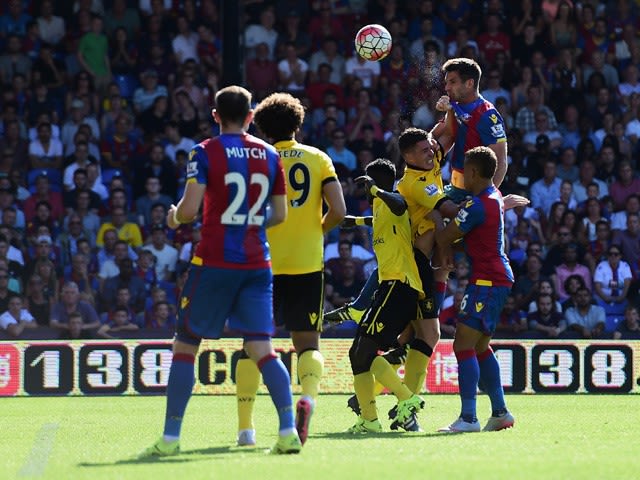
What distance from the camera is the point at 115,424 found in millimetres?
11078

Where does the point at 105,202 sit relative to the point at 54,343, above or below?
above

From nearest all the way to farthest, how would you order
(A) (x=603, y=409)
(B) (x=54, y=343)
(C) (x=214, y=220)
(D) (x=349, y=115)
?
(C) (x=214, y=220) → (A) (x=603, y=409) → (B) (x=54, y=343) → (D) (x=349, y=115)

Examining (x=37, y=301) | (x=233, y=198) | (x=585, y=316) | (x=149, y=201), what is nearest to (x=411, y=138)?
(x=233, y=198)

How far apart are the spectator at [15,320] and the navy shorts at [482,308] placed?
8.65m

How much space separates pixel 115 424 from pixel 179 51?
10.7 metres

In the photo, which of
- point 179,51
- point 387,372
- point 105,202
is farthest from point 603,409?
point 179,51

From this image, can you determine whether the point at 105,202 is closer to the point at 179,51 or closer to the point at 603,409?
the point at 179,51

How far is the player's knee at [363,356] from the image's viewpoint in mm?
10047

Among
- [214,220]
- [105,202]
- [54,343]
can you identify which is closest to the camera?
[214,220]

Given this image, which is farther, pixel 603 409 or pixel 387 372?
pixel 603 409

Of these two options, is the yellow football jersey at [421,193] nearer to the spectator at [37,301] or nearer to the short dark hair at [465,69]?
the short dark hair at [465,69]

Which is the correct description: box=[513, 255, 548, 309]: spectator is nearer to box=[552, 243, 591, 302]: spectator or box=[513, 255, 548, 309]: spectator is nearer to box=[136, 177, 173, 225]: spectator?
box=[552, 243, 591, 302]: spectator

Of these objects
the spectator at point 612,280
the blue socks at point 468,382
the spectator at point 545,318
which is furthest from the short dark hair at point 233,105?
the spectator at point 612,280

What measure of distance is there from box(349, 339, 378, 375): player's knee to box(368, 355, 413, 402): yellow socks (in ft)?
0.18
